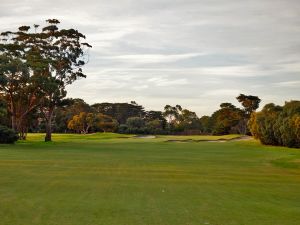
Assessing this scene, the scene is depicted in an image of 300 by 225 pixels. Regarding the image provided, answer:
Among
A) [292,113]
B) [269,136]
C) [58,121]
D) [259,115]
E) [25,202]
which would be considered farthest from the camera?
[58,121]

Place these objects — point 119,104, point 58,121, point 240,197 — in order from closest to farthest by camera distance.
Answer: point 240,197 → point 58,121 → point 119,104

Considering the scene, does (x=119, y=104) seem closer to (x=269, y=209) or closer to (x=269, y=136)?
(x=269, y=136)

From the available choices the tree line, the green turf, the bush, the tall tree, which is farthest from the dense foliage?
the tall tree

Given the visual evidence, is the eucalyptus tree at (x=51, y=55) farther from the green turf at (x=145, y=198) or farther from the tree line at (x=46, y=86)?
the green turf at (x=145, y=198)

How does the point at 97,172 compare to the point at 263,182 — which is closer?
the point at 263,182

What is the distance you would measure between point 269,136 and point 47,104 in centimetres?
2876

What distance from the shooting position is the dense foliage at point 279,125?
49769mm

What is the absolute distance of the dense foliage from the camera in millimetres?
49769

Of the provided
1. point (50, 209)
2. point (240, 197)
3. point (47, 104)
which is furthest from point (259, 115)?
point (50, 209)

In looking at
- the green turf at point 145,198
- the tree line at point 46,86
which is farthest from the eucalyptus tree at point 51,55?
the green turf at point 145,198

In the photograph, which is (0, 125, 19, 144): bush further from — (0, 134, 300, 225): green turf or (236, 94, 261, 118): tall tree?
(236, 94, 261, 118): tall tree

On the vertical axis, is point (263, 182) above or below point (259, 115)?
below

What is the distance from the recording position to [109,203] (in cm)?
1228

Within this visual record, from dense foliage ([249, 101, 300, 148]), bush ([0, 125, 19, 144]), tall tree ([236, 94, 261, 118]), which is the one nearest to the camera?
dense foliage ([249, 101, 300, 148])
